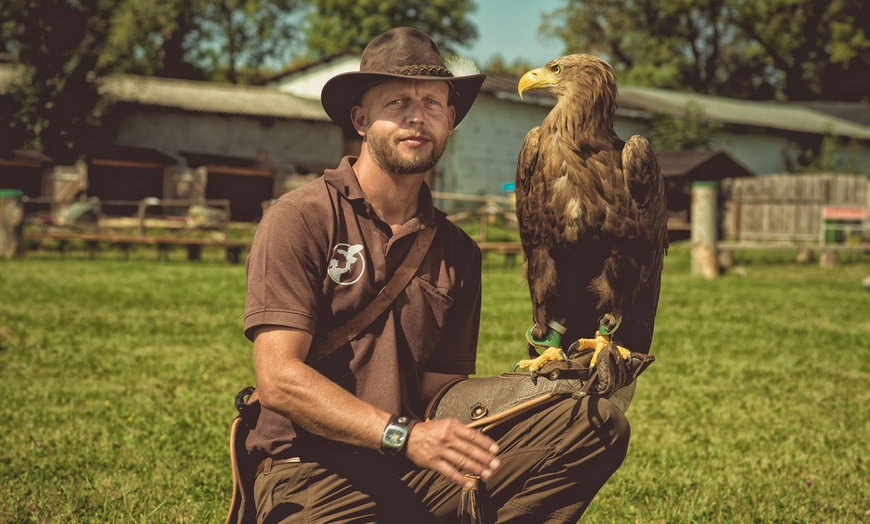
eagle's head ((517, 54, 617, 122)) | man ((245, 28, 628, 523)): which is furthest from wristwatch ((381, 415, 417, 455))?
eagle's head ((517, 54, 617, 122))

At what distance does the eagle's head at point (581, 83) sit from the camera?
324 centimetres

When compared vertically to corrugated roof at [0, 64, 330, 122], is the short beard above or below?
below

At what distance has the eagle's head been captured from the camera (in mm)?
3242

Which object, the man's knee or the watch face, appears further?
the man's knee

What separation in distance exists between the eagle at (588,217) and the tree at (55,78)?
26482 mm

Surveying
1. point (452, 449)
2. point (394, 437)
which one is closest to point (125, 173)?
point (394, 437)

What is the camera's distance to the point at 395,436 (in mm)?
2752

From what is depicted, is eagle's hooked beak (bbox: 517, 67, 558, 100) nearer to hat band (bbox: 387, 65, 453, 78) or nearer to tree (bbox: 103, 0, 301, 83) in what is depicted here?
hat band (bbox: 387, 65, 453, 78)

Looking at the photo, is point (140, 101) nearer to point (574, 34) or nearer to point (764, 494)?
point (764, 494)

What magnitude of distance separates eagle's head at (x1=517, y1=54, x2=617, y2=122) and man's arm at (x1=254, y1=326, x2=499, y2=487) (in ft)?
3.85

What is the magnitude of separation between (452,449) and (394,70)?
1.24 m

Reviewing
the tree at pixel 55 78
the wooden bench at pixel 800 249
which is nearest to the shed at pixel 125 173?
the tree at pixel 55 78

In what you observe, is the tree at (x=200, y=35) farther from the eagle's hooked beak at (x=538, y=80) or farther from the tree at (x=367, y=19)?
the eagle's hooked beak at (x=538, y=80)

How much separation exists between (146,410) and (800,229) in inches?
959
